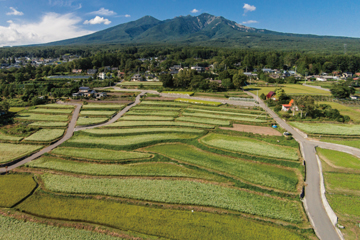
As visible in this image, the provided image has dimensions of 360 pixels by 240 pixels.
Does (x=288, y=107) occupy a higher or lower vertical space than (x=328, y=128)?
higher

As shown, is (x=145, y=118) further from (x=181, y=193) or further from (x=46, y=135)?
(x=181, y=193)

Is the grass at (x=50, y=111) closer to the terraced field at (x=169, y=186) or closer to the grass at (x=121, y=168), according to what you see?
the terraced field at (x=169, y=186)

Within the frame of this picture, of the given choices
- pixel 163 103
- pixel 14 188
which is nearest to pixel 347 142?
pixel 163 103

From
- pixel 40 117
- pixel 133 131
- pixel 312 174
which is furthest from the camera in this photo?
pixel 40 117

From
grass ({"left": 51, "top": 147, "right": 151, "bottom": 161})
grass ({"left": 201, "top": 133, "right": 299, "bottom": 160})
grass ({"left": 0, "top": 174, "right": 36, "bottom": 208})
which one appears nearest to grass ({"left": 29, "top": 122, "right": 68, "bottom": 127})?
grass ({"left": 51, "top": 147, "right": 151, "bottom": 161})

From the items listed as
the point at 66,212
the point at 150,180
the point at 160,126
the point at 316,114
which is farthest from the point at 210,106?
A: the point at 66,212

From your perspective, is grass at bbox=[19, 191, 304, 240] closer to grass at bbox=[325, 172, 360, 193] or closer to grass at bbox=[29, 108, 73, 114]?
grass at bbox=[325, 172, 360, 193]
